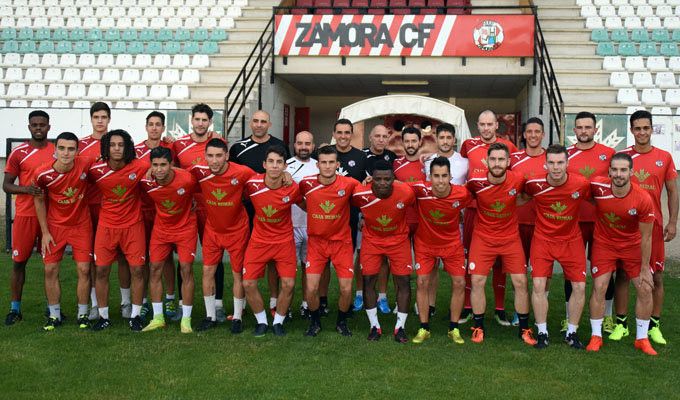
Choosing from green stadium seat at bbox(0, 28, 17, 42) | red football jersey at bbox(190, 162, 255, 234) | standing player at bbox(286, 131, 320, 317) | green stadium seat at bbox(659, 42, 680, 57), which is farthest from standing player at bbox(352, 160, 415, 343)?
green stadium seat at bbox(0, 28, 17, 42)

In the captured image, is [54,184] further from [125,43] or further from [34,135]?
[125,43]

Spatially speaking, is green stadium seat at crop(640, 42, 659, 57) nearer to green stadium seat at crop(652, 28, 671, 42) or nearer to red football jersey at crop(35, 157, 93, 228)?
green stadium seat at crop(652, 28, 671, 42)

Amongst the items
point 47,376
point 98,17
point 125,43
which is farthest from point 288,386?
point 98,17

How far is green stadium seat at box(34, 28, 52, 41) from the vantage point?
17.6 m

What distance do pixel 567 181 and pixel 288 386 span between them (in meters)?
2.92

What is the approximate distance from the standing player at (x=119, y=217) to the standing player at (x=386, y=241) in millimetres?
2060

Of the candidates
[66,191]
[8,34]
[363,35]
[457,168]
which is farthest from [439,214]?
[8,34]

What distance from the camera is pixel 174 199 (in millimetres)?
6102

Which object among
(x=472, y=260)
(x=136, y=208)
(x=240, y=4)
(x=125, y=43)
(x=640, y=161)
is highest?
(x=240, y=4)

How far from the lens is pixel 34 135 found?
640 centimetres

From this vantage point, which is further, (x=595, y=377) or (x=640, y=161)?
(x=640, y=161)

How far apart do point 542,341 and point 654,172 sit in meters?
1.90

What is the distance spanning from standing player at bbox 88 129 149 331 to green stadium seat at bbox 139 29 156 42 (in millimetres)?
12034

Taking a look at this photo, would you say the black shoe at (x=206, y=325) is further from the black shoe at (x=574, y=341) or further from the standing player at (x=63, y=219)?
the black shoe at (x=574, y=341)
